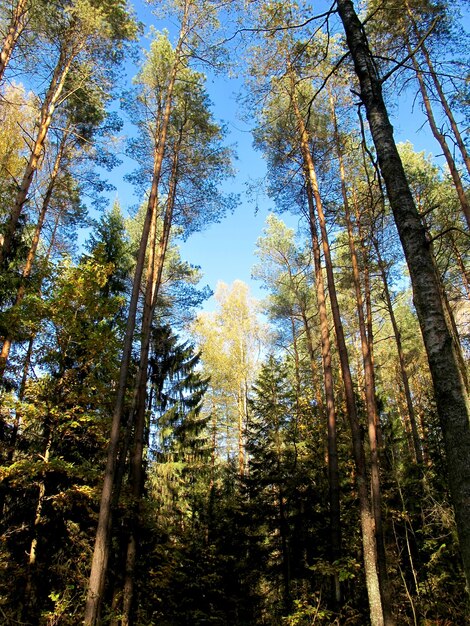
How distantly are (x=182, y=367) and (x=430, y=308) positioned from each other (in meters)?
11.8

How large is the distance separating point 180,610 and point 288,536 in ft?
13.1

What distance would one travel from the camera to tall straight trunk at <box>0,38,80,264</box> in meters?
7.47

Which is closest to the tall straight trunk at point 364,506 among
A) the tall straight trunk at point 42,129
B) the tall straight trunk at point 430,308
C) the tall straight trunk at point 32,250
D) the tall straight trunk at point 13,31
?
the tall straight trunk at point 430,308

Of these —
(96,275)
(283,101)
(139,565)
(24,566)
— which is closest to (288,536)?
(139,565)

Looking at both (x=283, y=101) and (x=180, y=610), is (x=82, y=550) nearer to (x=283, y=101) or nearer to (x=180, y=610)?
(x=180, y=610)

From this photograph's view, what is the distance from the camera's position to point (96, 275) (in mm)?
9125

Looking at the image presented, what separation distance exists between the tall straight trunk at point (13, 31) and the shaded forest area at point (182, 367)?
0.24 feet

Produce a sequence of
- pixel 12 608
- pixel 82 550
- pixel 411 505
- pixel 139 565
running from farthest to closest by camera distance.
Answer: pixel 411 505 → pixel 139 565 → pixel 82 550 → pixel 12 608

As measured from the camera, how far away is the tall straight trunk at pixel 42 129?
294 inches

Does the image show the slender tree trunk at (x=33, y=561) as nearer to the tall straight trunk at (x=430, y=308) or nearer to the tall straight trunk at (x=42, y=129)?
the tall straight trunk at (x=42, y=129)

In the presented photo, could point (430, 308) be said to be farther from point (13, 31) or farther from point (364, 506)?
point (13, 31)

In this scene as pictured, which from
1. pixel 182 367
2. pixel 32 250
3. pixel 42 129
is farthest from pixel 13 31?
pixel 182 367

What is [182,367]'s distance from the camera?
1336 cm

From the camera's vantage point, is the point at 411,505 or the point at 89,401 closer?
the point at 89,401
